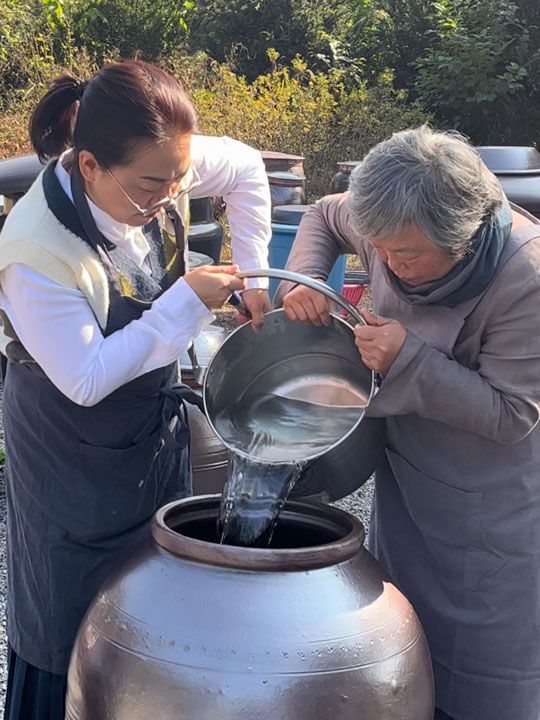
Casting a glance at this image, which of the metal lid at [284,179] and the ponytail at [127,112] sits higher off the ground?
the ponytail at [127,112]

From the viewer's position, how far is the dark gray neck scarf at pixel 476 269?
185 cm

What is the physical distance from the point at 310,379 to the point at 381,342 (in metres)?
0.41

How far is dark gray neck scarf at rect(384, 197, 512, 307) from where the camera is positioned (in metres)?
1.85

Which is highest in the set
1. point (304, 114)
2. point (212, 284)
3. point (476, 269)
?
point (476, 269)

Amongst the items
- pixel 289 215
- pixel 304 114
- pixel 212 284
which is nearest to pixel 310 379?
pixel 212 284

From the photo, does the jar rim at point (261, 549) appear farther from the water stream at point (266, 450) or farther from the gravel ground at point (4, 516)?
the gravel ground at point (4, 516)

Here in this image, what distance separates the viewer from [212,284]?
6.57 ft

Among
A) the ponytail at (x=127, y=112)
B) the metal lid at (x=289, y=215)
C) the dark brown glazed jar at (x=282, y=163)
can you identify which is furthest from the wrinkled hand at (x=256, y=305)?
the dark brown glazed jar at (x=282, y=163)

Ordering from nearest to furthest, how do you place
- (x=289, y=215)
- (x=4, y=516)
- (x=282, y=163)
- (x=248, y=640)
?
(x=248, y=640)
(x=4, y=516)
(x=289, y=215)
(x=282, y=163)

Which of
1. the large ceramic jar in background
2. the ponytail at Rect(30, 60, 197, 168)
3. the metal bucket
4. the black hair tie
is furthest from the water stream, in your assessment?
the large ceramic jar in background

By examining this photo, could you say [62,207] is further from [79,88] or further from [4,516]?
[4,516]

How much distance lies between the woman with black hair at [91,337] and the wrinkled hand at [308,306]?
10 cm

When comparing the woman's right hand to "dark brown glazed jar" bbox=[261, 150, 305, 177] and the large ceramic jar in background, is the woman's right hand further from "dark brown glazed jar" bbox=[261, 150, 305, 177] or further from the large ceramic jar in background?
"dark brown glazed jar" bbox=[261, 150, 305, 177]

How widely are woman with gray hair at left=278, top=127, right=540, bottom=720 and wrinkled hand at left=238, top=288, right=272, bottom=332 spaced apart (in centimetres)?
7
